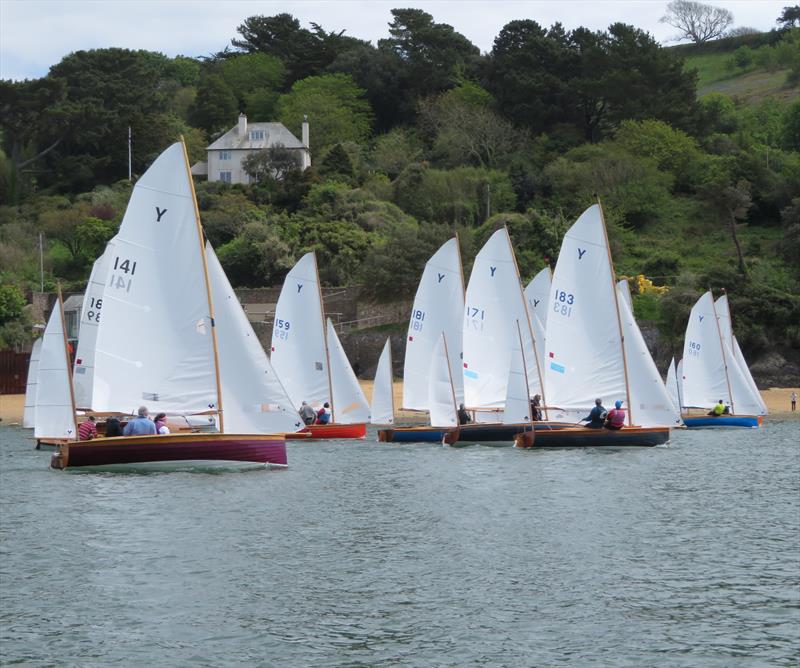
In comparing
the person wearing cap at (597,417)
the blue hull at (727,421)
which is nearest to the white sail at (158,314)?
the person wearing cap at (597,417)

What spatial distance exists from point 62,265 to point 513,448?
168 feet

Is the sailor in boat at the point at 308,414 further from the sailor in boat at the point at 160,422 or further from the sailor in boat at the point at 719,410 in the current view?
the sailor in boat at the point at 719,410

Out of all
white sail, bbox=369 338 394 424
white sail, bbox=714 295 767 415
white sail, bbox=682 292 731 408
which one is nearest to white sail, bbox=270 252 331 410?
white sail, bbox=369 338 394 424

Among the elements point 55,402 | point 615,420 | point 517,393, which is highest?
point 55,402

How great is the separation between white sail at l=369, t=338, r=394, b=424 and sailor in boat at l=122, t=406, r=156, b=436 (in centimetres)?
1586

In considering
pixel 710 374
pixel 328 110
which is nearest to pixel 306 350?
pixel 710 374

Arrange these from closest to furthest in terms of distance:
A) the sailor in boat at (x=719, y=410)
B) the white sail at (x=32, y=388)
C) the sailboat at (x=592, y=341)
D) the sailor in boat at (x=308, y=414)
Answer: the sailboat at (x=592, y=341), the sailor in boat at (x=308, y=414), the white sail at (x=32, y=388), the sailor in boat at (x=719, y=410)

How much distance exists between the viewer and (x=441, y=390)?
42875mm

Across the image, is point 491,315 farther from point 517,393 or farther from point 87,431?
point 87,431

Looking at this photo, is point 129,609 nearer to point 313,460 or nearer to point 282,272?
point 313,460

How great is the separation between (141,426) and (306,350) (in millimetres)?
15974

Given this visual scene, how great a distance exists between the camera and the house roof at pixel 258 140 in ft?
327

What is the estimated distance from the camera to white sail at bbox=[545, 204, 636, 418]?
135 ft

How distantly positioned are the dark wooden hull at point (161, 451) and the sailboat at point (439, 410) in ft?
39.2
